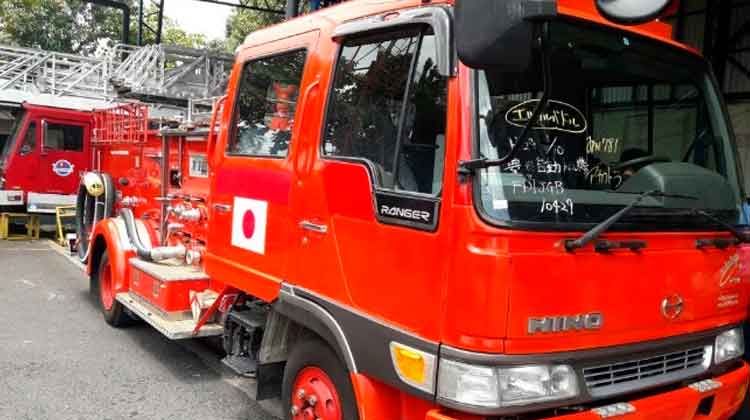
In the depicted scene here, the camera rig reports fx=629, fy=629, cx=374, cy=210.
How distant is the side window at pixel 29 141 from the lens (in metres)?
12.1

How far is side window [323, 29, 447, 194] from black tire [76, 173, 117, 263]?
4.65 meters

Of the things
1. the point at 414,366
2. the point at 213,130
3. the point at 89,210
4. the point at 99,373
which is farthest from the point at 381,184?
the point at 89,210

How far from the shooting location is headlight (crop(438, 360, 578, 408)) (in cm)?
225

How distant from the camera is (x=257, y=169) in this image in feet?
12.0

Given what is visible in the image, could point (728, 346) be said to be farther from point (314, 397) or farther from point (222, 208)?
point (222, 208)

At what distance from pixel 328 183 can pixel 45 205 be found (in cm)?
1118

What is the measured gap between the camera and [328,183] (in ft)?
9.81

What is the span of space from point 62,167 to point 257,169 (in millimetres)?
10379

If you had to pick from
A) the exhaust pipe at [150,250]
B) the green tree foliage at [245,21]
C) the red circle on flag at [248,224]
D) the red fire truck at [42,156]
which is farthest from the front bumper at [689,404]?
the green tree foliage at [245,21]

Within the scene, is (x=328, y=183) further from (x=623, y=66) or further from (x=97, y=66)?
(x=97, y=66)

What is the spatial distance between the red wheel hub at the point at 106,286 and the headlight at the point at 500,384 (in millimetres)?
4822

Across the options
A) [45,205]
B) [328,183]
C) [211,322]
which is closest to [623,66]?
[328,183]

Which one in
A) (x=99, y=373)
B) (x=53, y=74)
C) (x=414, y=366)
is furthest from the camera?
(x=53, y=74)

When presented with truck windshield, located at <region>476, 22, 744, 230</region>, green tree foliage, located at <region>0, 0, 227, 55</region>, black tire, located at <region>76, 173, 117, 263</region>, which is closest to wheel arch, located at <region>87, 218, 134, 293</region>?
black tire, located at <region>76, 173, 117, 263</region>
